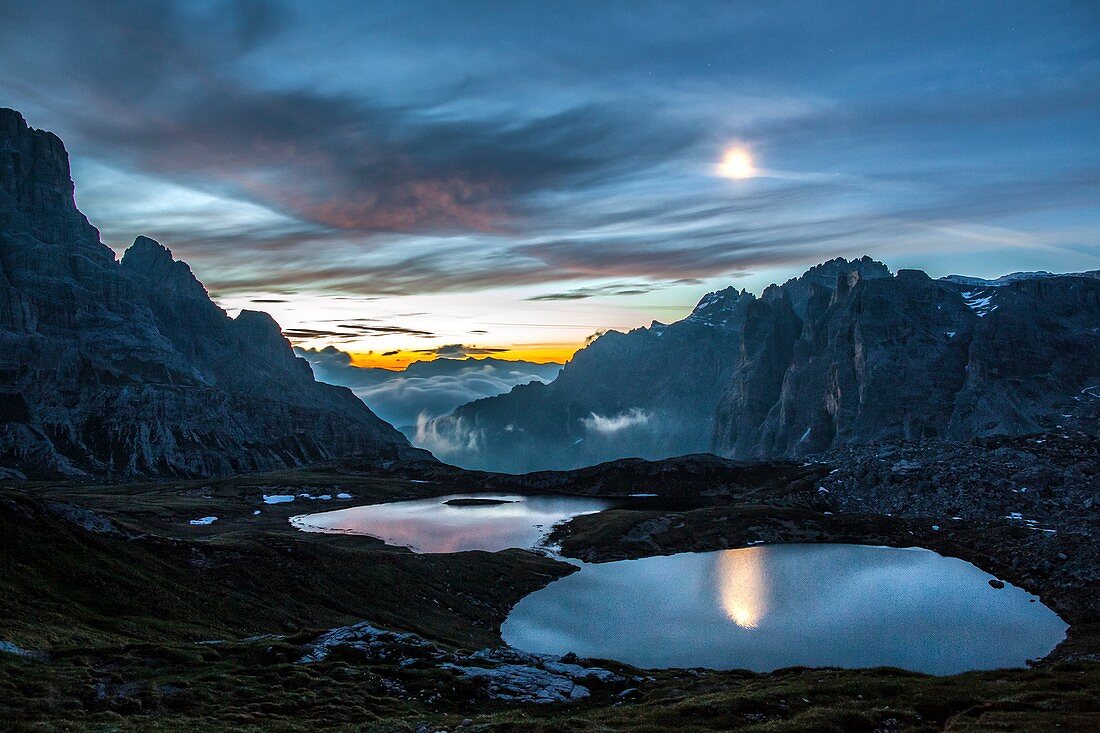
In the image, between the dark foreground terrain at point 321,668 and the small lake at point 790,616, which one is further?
the small lake at point 790,616

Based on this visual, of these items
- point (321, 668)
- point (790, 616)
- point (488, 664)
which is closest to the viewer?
point (321, 668)

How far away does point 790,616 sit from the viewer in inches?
3915

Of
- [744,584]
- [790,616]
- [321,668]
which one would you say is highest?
[321,668]

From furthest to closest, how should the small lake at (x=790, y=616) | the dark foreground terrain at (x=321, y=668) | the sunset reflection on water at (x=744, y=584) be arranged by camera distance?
the sunset reflection on water at (x=744, y=584) → the small lake at (x=790, y=616) → the dark foreground terrain at (x=321, y=668)

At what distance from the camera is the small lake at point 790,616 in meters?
81.3

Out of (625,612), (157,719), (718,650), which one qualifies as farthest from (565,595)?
(157,719)

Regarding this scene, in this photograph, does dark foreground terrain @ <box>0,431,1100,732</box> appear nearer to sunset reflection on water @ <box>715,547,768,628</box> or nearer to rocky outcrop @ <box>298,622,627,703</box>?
rocky outcrop @ <box>298,622,627,703</box>

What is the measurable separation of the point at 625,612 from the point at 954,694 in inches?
2610

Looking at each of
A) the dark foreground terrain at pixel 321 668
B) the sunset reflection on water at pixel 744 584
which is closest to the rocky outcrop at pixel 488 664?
the dark foreground terrain at pixel 321 668

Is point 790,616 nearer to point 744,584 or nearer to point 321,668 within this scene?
point 744,584

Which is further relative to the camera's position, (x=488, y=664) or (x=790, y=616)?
(x=790, y=616)

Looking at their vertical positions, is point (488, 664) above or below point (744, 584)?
above

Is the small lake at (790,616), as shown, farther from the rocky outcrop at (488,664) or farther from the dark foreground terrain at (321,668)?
the rocky outcrop at (488,664)

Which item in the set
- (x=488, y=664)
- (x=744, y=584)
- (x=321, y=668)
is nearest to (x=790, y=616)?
(x=744, y=584)
